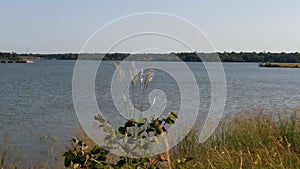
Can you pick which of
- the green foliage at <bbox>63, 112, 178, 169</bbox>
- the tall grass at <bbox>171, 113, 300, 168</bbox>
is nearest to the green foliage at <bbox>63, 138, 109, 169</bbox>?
the green foliage at <bbox>63, 112, 178, 169</bbox>

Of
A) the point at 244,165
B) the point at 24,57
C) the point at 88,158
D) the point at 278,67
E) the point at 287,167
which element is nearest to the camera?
the point at 88,158

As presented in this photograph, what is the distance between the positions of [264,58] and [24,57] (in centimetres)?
8898

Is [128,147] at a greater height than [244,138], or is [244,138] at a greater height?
[128,147]

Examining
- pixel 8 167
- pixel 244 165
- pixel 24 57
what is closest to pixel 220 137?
pixel 244 165

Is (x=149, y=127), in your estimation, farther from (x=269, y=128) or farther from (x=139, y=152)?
(x=269, y=128)

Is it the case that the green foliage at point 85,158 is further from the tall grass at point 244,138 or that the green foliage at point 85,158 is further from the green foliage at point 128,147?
the tall grass at point 244,138

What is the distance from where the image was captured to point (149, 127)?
3303mm

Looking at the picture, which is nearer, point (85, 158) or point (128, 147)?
point (85, 158)

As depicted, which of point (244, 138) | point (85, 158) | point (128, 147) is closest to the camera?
point (85, 158)

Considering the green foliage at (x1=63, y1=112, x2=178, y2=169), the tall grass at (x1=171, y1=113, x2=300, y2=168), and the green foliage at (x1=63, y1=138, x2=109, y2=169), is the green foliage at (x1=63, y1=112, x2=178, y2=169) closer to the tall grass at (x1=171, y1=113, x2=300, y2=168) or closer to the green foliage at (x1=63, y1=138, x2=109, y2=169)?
the green foliage at (x1=63, y1=138, x2=109, y2=169)

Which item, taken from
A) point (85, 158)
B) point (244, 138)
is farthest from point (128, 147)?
point (244, 138)

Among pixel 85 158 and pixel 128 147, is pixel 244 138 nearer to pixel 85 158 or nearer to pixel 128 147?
pixel 128 147

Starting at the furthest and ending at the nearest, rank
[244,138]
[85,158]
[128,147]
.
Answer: [244,138] < [128,147] < [85,158]

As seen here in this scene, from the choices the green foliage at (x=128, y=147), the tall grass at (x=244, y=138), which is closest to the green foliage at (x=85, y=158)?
the green foliage at (x=128, y=147)
